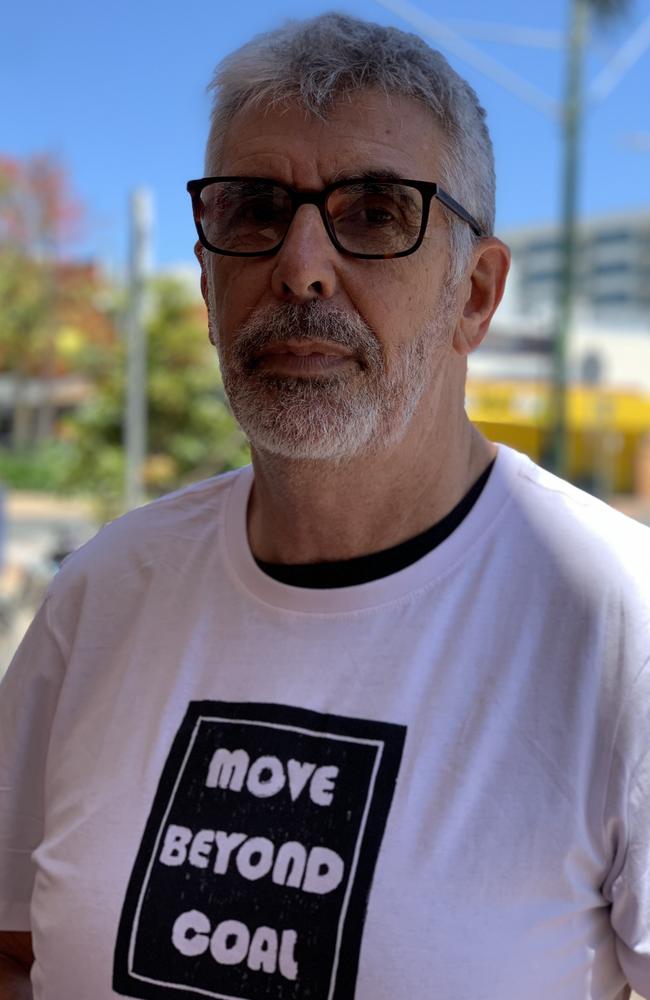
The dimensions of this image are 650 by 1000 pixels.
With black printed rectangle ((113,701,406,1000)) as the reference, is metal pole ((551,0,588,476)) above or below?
above

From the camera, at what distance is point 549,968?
3.93 ft

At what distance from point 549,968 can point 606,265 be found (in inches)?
3698

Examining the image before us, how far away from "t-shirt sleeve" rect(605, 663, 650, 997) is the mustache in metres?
0.51

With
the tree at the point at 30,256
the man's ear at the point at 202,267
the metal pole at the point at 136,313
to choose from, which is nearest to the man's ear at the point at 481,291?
the man's ear at the point at 202,267

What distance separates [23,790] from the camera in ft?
5.32

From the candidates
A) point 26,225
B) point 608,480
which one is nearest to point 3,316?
point 26,225

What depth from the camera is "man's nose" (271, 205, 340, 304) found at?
1371mm

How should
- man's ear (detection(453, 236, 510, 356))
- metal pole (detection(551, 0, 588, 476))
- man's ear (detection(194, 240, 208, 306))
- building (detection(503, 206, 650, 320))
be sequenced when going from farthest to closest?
building (detection(503, 206, 650, 320)) → metal pole (detection(551, 0, 588, 476)) → man's ear (detection(194, 240, 208, 306)) → man's ear (detection(453, 236, 510, 356))

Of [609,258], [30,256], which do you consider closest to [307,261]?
[30,256]

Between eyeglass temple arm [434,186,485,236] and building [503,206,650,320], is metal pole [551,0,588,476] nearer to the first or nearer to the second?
eyeglass temple arm [434,186,485,236]

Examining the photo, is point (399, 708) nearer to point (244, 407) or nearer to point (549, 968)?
point (549, 968)

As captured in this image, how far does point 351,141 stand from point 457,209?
0.16m

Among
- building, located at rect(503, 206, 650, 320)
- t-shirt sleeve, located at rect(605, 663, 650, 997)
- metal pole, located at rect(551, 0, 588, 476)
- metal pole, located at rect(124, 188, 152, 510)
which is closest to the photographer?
t-shirt sleeve, located at rect(605, 663, 650, 997)

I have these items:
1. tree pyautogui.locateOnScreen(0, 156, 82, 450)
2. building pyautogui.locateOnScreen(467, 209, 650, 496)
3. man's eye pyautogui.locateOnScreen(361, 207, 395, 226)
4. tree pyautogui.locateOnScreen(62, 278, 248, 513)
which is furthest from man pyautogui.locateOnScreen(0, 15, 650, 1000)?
tree pyautogui.locateOnScreen(0, 156, 82, 450)
